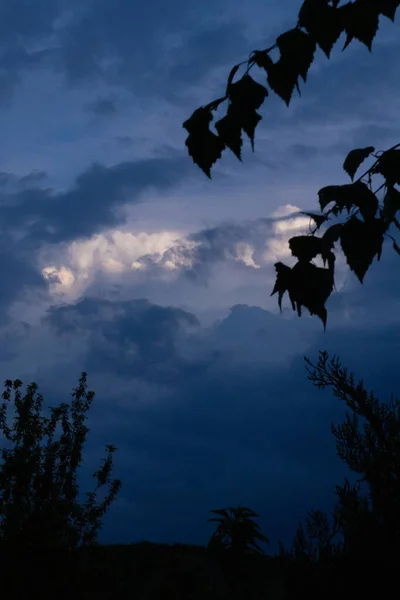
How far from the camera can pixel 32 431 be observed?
46.9ft

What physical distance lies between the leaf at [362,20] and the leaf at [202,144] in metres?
0.72

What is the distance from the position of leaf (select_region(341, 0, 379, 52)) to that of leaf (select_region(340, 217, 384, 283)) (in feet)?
2.49

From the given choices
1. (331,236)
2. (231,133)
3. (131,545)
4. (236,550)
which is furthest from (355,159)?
(131,545)

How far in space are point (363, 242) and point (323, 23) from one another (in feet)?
3.22

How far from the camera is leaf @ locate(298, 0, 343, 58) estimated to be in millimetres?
2844

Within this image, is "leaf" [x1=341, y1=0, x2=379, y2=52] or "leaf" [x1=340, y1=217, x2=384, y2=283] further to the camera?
"leaf" [x1=340, y1=217, x2=384, y2=283]

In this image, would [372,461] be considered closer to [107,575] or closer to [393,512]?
[393,512]

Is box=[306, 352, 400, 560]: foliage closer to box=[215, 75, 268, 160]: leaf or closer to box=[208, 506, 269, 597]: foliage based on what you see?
box=[215, 75, 268, 160]: leaf

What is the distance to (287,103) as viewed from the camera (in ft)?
9.34

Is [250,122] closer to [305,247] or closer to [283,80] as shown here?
[283,80]

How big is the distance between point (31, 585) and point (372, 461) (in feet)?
23.1

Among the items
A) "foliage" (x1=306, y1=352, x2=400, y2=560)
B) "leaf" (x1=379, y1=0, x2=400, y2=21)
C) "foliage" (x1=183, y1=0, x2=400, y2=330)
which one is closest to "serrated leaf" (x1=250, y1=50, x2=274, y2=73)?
"foliage" (x1=183, y1=0, x2=400, y2=330)

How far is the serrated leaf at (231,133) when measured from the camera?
2.86 meters

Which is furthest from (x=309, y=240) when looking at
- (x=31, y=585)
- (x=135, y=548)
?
(x=135, y=548)
